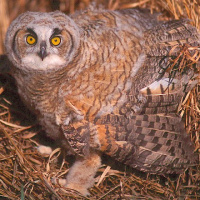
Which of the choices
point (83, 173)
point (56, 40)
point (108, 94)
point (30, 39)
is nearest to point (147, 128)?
point (108, 94)

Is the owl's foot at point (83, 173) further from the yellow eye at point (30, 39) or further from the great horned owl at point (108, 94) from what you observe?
the yellow eye at point (30, 39)

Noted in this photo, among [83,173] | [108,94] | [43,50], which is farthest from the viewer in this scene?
[83,173]

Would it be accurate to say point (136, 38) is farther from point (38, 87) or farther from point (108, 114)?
point (38, 87)

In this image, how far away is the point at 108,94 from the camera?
2422 millimetres

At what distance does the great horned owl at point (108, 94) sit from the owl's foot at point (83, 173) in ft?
0.06

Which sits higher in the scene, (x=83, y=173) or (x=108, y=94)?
(x=108, y=94)

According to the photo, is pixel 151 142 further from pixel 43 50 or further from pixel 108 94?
pixel 43 50

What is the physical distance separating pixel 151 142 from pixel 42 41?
109 cm

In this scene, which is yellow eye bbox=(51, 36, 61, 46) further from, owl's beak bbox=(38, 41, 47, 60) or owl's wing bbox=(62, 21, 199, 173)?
owl's wing bbox=(62, 21, 199, 173)

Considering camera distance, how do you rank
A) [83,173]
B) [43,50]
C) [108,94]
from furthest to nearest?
1. [83,173]
2. [108,94]
3. [43,50]

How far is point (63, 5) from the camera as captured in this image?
4.21 m

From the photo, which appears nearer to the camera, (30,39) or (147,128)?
(30,39)

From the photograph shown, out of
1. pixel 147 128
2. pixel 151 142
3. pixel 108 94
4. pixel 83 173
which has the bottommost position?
pixel 83 173

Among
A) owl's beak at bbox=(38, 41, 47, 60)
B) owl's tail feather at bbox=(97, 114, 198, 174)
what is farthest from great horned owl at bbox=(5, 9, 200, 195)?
owl's beak at bbox=(38, 41, 47, 60)
